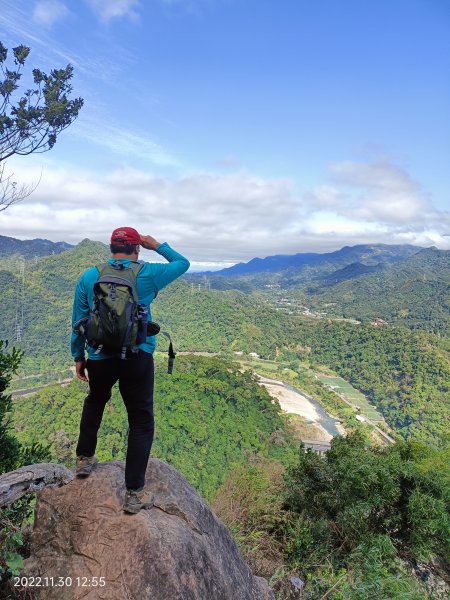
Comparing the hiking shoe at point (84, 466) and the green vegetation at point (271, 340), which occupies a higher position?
the hiking shoe at point (84, 466)

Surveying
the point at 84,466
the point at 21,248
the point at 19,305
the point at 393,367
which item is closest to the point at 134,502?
the point at 84,466

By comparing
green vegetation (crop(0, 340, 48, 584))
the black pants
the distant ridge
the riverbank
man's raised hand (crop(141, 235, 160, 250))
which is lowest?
the riverbank

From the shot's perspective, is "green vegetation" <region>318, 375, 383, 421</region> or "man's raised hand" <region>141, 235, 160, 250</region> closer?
"man's raised hand" <region>141, 235, 160, 250</region>

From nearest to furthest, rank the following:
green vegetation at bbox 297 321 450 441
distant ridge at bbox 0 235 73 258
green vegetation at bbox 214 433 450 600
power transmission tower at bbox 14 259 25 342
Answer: green vegetation at bbox 214 433 450 600 < green vegetation at bbox 297 321 450 441 < power transmission tower at bbox 14 259 25 342 < distant ridge at bbox 0 235 73 258

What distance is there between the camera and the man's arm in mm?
2883

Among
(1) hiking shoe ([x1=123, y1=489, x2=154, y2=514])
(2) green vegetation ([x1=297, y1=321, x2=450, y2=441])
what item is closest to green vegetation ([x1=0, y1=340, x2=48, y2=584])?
(1) hiking shoe ([x1=123, y1=489, x2=154, y2=514])

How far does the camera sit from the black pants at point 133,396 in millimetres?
2850

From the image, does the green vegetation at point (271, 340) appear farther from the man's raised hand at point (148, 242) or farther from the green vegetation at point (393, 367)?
the man's raised hand at point (148, 242)

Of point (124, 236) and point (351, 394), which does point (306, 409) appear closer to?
point (351, 394)

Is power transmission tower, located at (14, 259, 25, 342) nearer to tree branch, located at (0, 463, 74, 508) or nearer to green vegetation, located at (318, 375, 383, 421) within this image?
green vegetation, located at (318, 375, 383, 421)

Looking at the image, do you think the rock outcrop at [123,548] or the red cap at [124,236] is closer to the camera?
the rock outcrop at [123,548]

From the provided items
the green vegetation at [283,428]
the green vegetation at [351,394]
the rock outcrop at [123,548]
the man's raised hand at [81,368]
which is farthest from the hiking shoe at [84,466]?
the green vegetation at [351,394]

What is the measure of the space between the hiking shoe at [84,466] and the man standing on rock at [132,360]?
57cm

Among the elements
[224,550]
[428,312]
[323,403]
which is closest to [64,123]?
[224,550]
